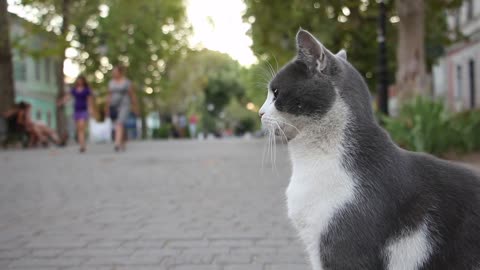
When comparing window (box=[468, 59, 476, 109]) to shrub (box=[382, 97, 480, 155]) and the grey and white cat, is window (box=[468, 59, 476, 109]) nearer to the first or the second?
shrub (box=[382, 97, 480, 155])

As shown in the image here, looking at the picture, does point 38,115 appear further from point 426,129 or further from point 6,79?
point 426,129

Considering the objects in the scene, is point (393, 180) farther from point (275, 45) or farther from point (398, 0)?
point (275, 45)

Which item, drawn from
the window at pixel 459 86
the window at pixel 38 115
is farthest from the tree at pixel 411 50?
the window at pixel 38 115

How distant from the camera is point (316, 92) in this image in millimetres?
2496

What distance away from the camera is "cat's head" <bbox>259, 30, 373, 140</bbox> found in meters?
2.47

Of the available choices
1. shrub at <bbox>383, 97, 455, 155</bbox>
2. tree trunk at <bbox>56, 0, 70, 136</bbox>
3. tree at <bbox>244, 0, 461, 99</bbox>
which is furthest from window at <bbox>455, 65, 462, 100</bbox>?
shrub at <bbox>383, 97, 455, 155</bbox>

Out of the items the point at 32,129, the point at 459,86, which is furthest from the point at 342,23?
the point at 459,86

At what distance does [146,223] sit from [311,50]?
11.1 ft

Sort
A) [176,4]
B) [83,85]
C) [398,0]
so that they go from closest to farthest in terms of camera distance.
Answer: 1. [398,0]
2. [83,85]
3. [176,4]

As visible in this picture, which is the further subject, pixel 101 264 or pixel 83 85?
pixel 83 85

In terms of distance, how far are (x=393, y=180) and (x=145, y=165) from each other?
9.90 m

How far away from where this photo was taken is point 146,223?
5.32 metres

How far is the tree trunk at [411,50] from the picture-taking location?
43.3 feet

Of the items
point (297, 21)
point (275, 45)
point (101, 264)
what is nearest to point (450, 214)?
point (101, 264)
